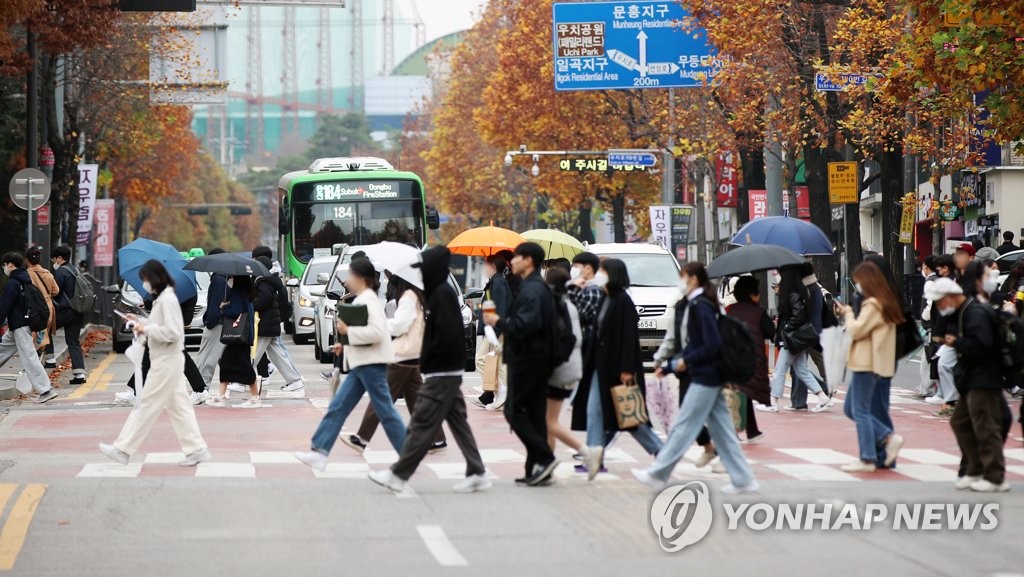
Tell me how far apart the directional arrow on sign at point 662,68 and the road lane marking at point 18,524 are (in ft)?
82.0

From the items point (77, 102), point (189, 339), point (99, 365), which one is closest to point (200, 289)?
point (189, 339)

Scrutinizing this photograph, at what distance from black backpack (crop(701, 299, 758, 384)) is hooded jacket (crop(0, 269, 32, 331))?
10809 mm

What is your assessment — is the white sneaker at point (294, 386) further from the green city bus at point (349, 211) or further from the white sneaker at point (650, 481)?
the green city bus at point (349, 211)

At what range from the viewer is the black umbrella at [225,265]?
62.3ft

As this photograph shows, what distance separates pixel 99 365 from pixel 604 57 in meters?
13.3

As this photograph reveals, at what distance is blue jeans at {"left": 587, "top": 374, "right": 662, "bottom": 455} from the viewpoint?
40.4 feet

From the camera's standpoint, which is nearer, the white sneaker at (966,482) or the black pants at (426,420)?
the black pants at (426,420)

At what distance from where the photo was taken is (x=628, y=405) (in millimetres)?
12016

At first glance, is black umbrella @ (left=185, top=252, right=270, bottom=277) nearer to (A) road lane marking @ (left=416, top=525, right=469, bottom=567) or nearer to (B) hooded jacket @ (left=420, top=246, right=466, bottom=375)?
(B) hooded jacket @ (left=420, top=246, right=466, bottom=375)

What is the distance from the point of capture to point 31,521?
10469 millimetres

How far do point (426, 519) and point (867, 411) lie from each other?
372 cm

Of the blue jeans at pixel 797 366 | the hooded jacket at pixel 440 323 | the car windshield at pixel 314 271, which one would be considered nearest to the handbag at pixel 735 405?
the hooded jacket at pixel 440 323

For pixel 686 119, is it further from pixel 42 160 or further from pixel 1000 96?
pixel 1000 96

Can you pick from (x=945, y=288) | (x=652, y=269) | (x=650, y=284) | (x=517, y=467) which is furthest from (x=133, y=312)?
(x=945, y=288)
